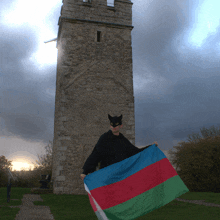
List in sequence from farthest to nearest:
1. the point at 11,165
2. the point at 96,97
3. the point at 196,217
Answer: the point at 11,165, the point at 96,97, the point at 196,217

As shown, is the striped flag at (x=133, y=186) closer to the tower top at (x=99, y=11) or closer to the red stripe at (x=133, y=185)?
the red stripe at (x=133, y=185)

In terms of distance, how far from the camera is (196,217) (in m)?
5.79

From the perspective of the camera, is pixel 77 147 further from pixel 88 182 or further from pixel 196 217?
pixel 88 182

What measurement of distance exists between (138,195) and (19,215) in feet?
12.8

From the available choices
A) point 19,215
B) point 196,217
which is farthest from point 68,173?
point 196,217

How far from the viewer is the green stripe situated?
11.2 feet

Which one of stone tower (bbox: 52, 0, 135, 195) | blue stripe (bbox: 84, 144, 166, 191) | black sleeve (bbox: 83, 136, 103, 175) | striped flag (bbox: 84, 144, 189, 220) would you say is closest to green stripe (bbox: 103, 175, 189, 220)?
striped flag (bbox: 84, 144, 189, 220)

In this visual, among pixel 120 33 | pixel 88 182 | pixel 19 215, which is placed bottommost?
pixel 19 215

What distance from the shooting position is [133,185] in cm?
379

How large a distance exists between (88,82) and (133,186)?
9.48 meters

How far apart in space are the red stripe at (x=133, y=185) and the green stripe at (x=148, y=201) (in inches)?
2.6

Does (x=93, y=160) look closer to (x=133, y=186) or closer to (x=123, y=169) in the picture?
(x=123, y=169)

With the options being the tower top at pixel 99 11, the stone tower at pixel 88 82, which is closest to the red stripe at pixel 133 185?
the stone tower at pixel 88 82

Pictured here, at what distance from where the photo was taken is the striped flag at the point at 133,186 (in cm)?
345
